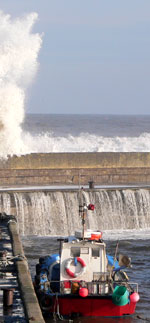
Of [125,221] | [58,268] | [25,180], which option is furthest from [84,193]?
[58,268]

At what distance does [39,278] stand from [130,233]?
39.0 ft

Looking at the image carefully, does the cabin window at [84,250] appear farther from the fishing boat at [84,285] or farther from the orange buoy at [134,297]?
the orange buoy at [134,297]

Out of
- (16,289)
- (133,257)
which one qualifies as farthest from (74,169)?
(16,289)

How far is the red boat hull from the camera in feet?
58.1

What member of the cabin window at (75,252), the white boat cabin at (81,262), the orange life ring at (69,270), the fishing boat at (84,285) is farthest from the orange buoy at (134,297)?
the cabin window at (75,252)

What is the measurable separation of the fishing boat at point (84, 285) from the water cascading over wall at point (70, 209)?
9.53 meters

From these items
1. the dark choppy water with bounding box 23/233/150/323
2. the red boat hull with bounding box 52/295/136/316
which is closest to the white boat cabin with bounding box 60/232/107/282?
the red boat hull with bounding box 52/295/136/316

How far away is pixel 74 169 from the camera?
36500 millimetres

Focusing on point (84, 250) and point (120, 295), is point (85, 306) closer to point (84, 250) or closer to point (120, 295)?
point (120, 295)

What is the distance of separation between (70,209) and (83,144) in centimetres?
2800

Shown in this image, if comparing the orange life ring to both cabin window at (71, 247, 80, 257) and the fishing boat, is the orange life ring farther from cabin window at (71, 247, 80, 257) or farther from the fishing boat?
cabin window at (71, 247, 80, 257)

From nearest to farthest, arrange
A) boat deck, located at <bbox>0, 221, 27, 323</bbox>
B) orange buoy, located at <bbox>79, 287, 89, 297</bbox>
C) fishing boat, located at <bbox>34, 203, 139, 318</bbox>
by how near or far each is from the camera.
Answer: boat deck, located at <bbox>0, 221, 27, 323</bbox>
orange buoy, located at <bbox>79, 287, 89, 297</bbox>
fishing boat, located at <bbox>34, 203, 139, 318</bbox>

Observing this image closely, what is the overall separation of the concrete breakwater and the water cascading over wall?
460 centimetres

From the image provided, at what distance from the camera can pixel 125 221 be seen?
31.5 metres
